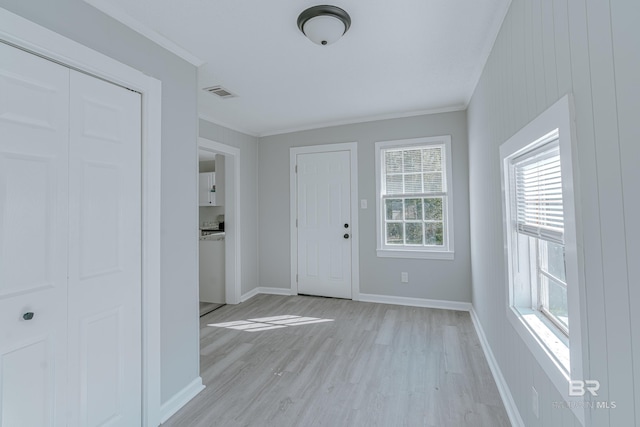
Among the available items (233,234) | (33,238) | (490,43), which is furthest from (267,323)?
(490,43)

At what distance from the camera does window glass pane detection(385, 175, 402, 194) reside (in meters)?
3.96

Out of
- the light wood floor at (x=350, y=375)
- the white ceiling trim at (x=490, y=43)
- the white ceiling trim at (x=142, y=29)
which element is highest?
the white ceiling trim at (x=490, y=43)

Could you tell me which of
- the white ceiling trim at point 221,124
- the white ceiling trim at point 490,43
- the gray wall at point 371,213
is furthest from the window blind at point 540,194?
the white ceiling trim at point 221,124

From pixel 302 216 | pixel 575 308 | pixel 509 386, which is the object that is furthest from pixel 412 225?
pixel 575 308

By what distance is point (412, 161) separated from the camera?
12.8ft

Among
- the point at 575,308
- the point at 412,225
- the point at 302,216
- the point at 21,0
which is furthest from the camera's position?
the point at 302,216

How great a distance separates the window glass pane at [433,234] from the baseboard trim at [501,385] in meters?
1.14

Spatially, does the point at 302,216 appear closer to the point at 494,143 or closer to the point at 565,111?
the point at 494,143

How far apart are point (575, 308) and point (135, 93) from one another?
2371 millimetres

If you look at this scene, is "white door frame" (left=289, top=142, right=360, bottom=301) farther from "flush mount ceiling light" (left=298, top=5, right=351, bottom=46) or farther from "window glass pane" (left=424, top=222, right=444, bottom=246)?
"flush mount ceiling light" (left=298, top=5, right=351, bottom=46)

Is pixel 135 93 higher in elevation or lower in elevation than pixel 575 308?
higher

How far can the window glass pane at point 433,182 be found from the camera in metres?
3.79

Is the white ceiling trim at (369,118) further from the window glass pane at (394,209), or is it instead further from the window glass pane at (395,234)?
the window glass pane at (395,234)

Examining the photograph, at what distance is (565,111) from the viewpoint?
3.40 feet
